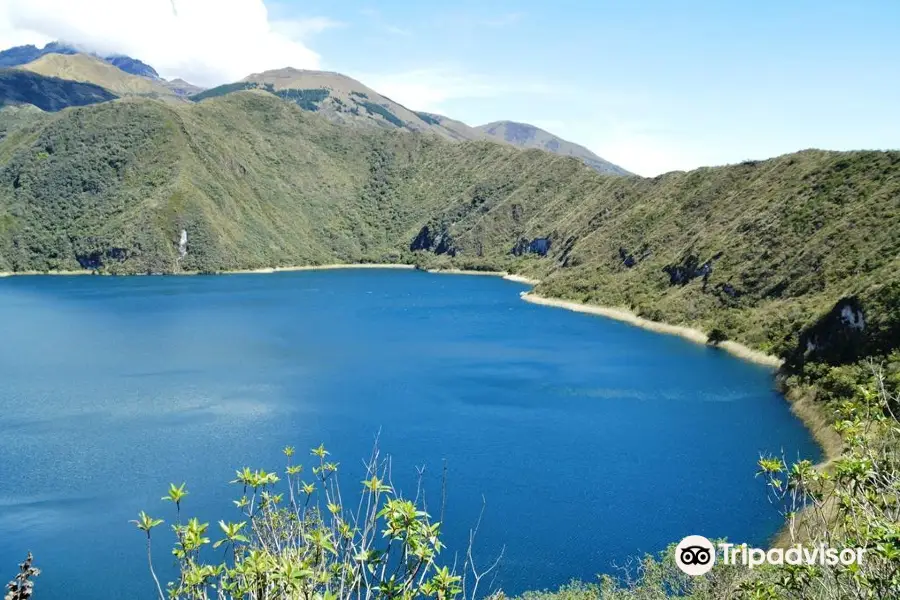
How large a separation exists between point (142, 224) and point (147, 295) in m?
59.7

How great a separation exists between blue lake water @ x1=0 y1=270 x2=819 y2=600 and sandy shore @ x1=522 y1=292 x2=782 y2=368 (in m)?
1.80

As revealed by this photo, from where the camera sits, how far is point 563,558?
3362cm

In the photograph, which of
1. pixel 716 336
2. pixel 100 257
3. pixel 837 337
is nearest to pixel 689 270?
pixel 716 336

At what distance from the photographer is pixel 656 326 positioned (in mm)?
99125

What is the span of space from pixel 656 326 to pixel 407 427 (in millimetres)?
→ 55460

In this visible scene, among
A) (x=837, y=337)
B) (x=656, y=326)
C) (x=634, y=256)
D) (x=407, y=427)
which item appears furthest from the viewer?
(x=634, y=256)

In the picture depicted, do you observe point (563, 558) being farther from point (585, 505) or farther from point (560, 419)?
point (560, 419)

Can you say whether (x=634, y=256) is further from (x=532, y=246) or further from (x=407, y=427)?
(x=407, y=427)

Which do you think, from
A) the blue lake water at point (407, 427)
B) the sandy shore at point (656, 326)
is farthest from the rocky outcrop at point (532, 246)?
the blue lake water at point (407, 427)

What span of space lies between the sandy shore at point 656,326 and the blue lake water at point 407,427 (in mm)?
1800

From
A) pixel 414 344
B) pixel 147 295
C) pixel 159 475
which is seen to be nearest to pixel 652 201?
pixel 414 344

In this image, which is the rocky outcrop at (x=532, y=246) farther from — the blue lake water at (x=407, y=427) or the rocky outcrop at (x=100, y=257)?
the rocky outcrop at (x=100, y=257)

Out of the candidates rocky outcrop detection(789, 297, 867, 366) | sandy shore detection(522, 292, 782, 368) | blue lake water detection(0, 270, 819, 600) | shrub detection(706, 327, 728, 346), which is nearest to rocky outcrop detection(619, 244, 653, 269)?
sandy shore detection(522, 292, 782, 368)

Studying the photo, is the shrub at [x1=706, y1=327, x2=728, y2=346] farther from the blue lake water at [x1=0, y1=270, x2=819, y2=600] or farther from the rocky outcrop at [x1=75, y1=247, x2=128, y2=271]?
the rocky outcrop at [x1=75, y1=247, x2=128, y2=271]
